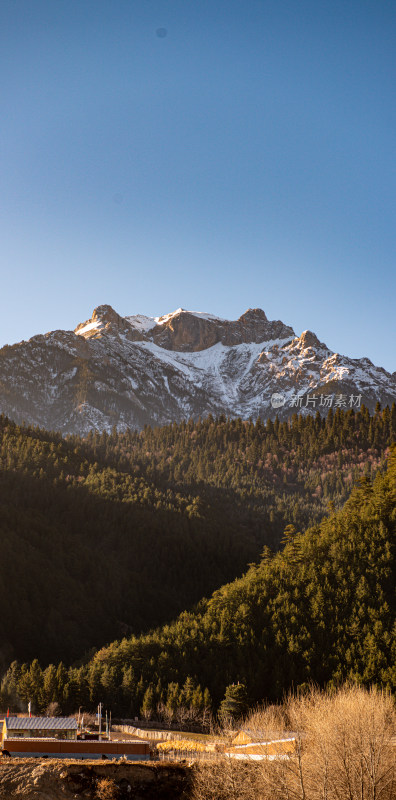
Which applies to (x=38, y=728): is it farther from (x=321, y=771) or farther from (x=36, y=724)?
(x=321, y=771)

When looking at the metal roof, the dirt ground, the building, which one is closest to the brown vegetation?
the dirt ground

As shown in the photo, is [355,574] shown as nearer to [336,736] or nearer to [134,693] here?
[134,693]

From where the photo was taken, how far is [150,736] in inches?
4358

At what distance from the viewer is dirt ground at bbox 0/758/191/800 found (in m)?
61.3

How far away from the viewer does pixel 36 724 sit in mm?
80938

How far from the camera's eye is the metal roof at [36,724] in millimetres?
80544

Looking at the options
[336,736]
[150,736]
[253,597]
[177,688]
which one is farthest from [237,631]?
[336,736]

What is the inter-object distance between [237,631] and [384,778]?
100 metres

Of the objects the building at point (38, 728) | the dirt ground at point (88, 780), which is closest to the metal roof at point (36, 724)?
the building at point (38, 728)

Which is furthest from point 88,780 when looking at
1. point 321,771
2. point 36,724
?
point 36,724

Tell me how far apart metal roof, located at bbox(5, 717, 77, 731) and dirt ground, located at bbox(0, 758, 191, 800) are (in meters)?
16.5

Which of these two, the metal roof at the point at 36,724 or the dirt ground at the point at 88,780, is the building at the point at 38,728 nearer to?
the metal roof at the point at 36,724

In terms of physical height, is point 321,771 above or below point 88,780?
above

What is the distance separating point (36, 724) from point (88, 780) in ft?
64.3
